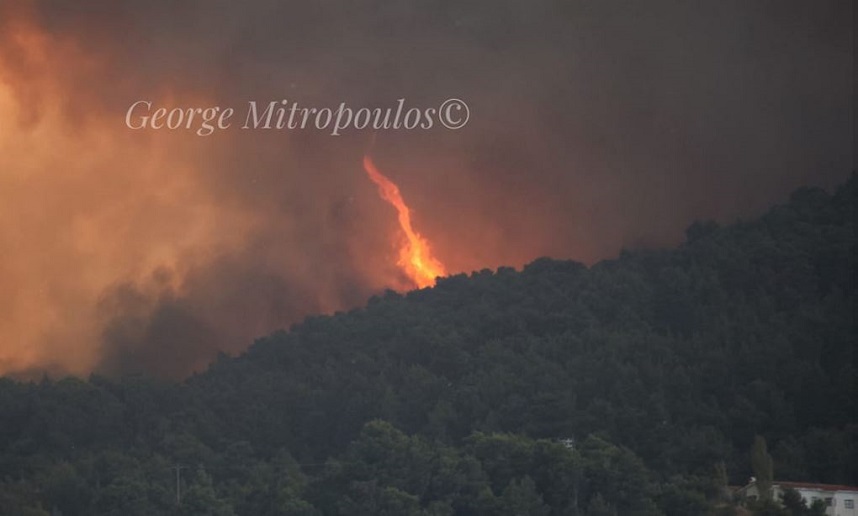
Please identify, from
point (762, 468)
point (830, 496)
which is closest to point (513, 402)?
point (762, 468)

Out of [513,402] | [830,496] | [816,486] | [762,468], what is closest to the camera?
[762,468]

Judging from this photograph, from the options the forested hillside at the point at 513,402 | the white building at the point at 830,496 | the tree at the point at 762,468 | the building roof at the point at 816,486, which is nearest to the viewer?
the tree at the point at 762,468

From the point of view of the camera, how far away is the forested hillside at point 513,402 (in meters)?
59.6

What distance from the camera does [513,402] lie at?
67.7 m

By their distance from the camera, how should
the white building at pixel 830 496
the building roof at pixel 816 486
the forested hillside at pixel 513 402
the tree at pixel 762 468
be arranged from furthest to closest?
the forested hillside at pixel 513 402
the building roof at pixel 816 486
the white building at pixel 830 496
the tree at pixel 762 468

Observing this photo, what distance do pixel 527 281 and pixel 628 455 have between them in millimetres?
20688

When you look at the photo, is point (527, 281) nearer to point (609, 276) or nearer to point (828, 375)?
point (609, 276)

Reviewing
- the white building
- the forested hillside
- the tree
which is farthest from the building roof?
the forested hillside

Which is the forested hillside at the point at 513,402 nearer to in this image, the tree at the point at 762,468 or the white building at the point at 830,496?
the tree at the point at 762,468

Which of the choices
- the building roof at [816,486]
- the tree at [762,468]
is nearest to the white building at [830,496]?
the building roof at [816,486]

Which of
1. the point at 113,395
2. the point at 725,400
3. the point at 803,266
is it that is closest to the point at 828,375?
the point at 725,400

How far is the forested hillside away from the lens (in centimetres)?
5959

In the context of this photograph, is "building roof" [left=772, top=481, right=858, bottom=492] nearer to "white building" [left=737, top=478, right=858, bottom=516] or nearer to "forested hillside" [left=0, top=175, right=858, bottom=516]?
"white building" [left=737, top=478, right=858, bottom=516]

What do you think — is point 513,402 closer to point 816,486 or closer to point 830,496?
point 816,486
